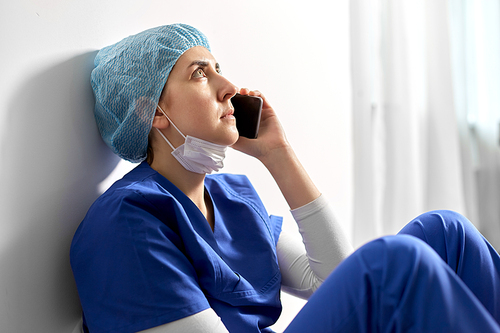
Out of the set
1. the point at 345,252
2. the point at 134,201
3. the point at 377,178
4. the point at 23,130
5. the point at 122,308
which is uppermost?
the point at 23,130

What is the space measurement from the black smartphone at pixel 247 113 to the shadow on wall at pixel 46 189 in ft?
1.21

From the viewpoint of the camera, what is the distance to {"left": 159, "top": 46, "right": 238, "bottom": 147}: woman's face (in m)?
0.93

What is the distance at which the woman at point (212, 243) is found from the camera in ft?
2.08

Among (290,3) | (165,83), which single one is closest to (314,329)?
(165,83)

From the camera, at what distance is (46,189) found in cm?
82

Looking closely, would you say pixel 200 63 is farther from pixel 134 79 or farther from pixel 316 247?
pixel 316 247

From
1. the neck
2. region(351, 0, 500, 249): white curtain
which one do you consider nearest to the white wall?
the neck

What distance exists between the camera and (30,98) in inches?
30.9

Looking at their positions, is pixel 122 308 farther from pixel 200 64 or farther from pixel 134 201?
pixel 200 64

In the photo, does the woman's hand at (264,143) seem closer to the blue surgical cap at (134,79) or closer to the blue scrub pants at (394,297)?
the blue surgical cap at (134,79)

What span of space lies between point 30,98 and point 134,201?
0.27m

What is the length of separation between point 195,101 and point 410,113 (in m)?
1.71

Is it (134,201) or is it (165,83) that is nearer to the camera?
(134,201)

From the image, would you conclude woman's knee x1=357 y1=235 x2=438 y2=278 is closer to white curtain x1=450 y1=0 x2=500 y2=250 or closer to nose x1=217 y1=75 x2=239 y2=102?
nose x1=217 y1=75 x2=239 y2=102
